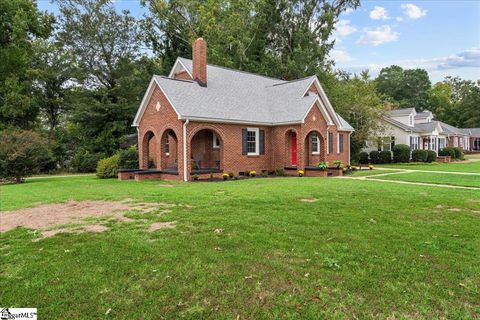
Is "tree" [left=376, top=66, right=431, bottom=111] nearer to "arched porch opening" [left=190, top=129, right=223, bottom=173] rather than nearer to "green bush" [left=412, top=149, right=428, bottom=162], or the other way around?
"green bush" [left=412, top=149, right=428, bottom=162]

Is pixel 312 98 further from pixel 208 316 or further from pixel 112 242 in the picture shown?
pixel 208 316

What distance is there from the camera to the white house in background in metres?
35.4

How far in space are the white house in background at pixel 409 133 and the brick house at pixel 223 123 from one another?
1366 cm

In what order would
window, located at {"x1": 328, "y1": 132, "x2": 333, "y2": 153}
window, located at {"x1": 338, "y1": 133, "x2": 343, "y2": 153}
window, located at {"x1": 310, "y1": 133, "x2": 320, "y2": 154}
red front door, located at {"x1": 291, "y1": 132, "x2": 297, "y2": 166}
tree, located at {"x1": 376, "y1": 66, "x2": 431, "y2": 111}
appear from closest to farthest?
1. red front door, located at {"x1": 291, "y1": 132, "x2": 297, "y2": 166}
2. window, located at {"x1": 310, "y1": 133, "x2": 320, "y2": 154}
3. window, located at {"x1": 328, "y1": 132, "x2": 333, "y2": 153}
4. window, located at {"x1": 338, "y1": 133, "x2": 343, "y2": 153}
5. tree, located at {"x1": 376, "y1": 66, "x2": 431, "y2": 111}

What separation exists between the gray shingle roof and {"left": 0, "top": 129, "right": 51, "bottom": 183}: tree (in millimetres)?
7437

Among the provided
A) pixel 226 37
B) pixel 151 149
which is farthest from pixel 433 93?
pixel 151 149

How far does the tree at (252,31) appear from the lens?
105 ft

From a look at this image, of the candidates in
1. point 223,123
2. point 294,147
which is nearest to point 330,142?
point 294,147

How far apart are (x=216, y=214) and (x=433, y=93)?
84.4 m

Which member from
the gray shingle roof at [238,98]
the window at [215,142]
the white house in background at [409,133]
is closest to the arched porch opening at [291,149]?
the gray shingle roof at [238,98]

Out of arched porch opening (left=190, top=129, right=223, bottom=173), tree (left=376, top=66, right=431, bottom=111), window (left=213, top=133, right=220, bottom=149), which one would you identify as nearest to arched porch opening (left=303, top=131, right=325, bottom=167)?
window (left=213, top=133, right=220, bottom=149)

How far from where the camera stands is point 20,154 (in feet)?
59.2

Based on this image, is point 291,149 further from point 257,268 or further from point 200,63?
A: point 257,268

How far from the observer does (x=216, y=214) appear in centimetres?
781
